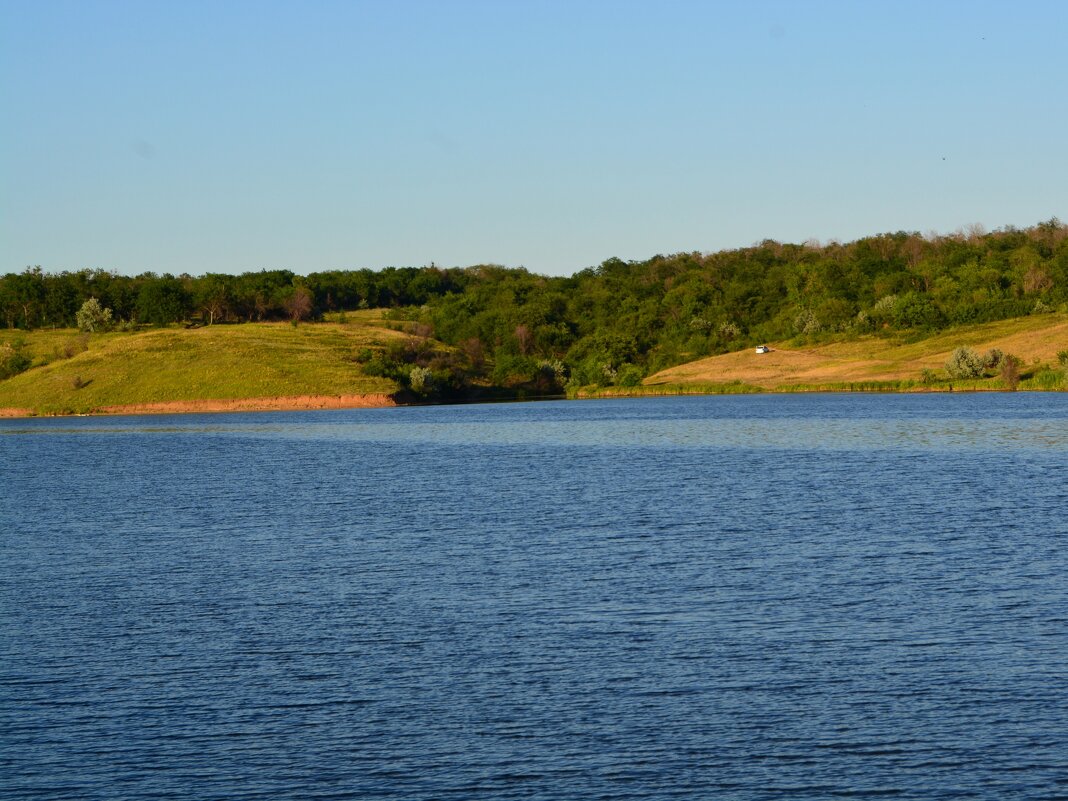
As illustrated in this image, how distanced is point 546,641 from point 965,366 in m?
129

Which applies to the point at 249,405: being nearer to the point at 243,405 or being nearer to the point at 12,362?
the point at 243,405

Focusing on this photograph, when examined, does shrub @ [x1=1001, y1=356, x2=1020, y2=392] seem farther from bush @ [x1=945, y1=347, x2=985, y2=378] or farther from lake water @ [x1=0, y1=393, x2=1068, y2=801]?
lake water @ [x1=0, y1=393, x2=1068, y2=801]

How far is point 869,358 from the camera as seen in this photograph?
169m

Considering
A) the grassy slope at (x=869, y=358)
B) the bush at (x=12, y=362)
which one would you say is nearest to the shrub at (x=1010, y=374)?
the grassy slope at (x=869, y=358)

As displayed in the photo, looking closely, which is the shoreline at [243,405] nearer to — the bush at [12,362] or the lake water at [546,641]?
the bush at [12,362]

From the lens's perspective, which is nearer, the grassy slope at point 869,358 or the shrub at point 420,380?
the grassy slope at point 869,358

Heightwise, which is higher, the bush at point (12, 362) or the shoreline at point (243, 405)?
A: the bush at point (12, 362)

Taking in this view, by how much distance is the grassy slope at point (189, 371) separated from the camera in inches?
6270

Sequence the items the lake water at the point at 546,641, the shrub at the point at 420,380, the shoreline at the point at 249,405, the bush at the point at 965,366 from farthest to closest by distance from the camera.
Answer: the shrub at the point at 420,380, the shoreline at the point at 249,405, the bush at the point at 965,366, the lake water at the point at 546,641

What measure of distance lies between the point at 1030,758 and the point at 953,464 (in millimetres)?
43769

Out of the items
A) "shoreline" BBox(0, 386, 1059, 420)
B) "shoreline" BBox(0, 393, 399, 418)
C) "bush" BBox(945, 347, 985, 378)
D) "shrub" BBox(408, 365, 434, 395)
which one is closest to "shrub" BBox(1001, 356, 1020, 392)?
"bush" BBox(945, 347, 985, 378)

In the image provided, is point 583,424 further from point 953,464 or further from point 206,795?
point 206,795

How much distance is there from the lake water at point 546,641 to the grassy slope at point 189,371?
4187 inches

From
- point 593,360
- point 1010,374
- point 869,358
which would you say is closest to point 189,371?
point 593,360
